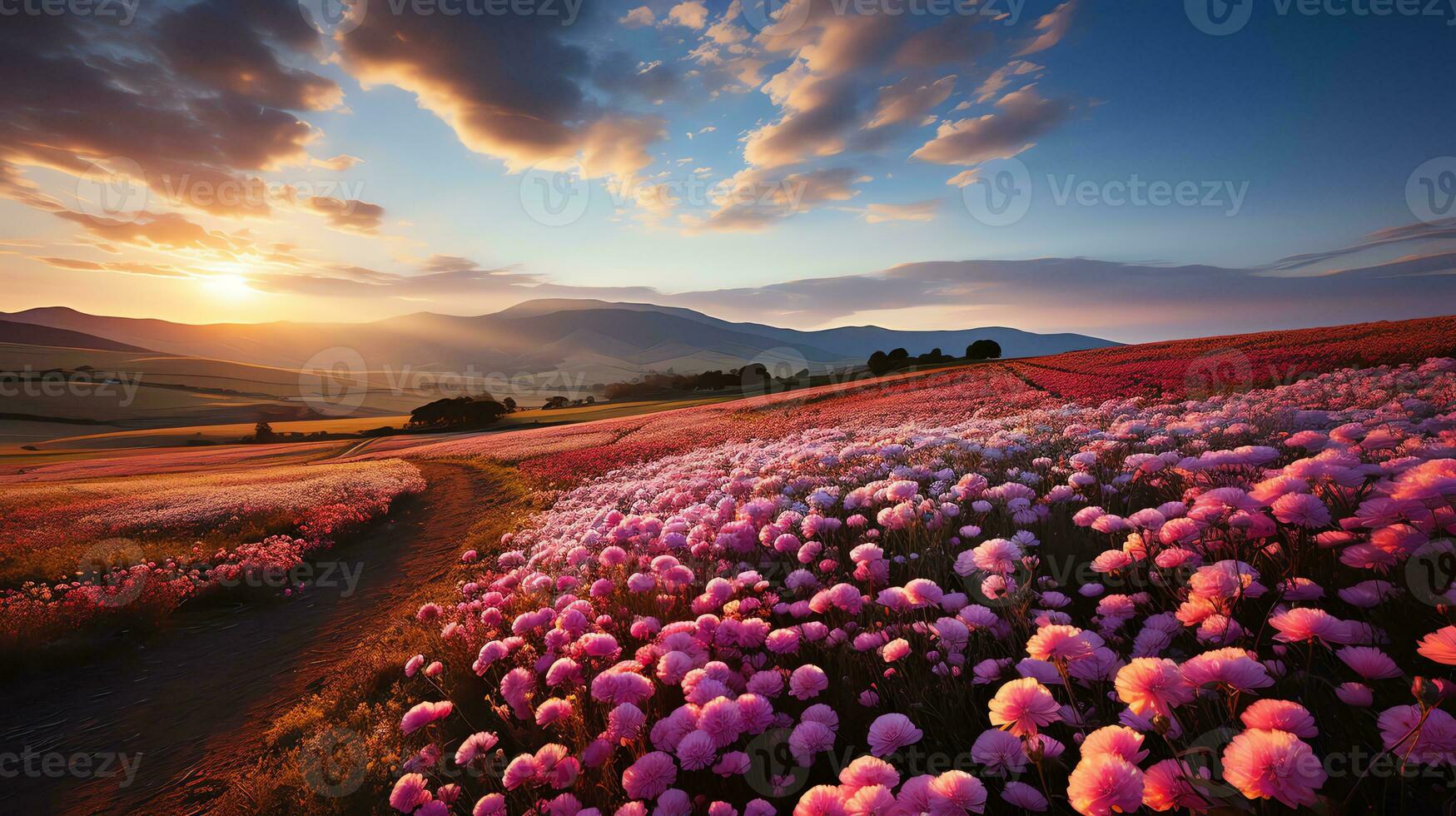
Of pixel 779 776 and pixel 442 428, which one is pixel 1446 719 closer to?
pixel 779 776

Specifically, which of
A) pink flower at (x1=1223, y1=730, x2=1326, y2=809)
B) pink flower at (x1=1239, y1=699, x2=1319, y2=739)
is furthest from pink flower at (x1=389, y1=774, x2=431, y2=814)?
pink flower at (x1=1239, y1=699, x2=1319, y2=739)

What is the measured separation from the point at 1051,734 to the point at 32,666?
1166cm

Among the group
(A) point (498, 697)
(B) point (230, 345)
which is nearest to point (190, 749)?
(A) point (498, 697)

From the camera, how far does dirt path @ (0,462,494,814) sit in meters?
4.59

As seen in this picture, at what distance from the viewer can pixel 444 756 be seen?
3023 mm

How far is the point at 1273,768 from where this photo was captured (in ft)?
4.12

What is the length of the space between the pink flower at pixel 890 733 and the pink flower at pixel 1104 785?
540 millimetres

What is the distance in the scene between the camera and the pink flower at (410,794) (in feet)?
7.47

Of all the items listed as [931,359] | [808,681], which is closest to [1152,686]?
[808,681]

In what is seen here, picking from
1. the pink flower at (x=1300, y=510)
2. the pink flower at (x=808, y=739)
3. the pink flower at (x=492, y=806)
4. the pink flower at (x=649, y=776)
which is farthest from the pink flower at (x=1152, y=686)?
the pink flower at (x=492, y=806)

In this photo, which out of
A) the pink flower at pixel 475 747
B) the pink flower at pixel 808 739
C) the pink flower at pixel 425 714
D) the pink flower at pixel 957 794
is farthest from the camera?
the pink flower at pixel 425 714

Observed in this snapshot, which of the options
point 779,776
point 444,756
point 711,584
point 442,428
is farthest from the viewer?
point 442,428

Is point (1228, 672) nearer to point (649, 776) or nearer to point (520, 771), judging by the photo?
point (649, 776)

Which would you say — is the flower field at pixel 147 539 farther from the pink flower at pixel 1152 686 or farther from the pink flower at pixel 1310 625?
the pink flower at pixel 1310 625
